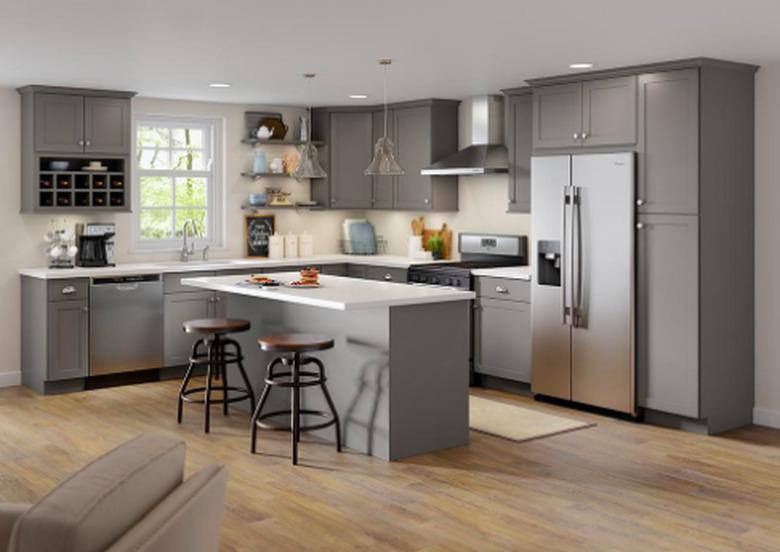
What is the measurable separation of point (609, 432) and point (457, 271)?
6.42 ft

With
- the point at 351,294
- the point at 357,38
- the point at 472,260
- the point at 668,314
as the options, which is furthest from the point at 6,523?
the point at 472,260

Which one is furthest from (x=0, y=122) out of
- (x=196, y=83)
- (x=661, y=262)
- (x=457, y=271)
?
(x=661, y=262)

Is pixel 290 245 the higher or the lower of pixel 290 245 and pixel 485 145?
the lower

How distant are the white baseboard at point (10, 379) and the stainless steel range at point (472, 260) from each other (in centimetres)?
317

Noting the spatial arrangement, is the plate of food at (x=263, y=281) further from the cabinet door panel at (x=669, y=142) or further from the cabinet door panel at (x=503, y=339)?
the cabinet door panel at (x=669, y=142)

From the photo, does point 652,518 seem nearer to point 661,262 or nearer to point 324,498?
point 324,498

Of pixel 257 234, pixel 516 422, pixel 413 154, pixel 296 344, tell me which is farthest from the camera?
pixel 257 234

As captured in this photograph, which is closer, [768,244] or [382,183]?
[768,244]

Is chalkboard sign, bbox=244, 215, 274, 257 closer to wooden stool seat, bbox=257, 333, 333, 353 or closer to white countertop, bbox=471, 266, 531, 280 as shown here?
white countertop, bbox=471, 266, 531, 280

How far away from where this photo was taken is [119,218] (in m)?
7.98

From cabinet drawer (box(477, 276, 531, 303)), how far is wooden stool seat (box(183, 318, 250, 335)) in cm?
198

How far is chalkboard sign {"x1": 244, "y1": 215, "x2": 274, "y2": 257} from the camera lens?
8.71 meters

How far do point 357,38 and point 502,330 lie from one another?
2838mm

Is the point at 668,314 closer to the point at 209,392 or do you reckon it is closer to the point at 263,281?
the point at 263,281
